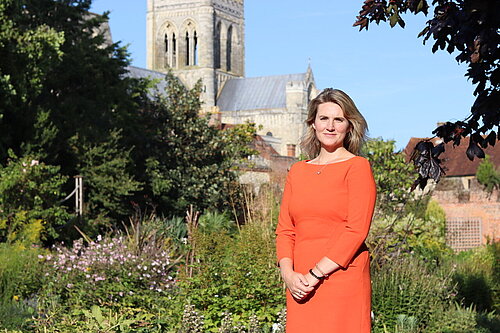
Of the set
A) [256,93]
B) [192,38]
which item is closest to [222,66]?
[192,38]

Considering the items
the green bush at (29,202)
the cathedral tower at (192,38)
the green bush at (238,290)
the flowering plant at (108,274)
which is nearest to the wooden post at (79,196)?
the green bush at (29,202)

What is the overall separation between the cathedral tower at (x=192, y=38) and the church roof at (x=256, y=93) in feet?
8.34

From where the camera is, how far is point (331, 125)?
413cm

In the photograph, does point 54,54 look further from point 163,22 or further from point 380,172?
point 163,22

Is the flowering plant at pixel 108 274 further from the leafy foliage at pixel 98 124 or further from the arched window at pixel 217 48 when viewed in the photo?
the arched window at pixel 217 48

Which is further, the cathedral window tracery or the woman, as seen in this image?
the cathedral window tracery

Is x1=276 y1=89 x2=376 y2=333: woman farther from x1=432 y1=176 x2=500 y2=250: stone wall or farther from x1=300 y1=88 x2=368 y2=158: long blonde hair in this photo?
x1=432 y1=176 x2=500 y2=250: stone wall

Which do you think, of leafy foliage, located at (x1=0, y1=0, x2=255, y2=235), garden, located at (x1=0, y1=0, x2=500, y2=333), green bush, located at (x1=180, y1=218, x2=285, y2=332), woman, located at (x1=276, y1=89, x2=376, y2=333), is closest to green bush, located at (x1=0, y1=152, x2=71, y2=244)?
garden, located at (x1=0, y1=0, x2=500, y2=333)

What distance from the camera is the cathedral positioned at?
3720 inches

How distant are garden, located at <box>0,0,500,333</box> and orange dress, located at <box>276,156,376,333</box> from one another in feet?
11.2

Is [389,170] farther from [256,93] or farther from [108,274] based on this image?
[256,93]

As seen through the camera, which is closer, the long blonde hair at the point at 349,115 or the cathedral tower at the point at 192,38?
the long blonde hair at the point at 349,115

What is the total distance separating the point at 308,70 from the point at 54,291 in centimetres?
9026

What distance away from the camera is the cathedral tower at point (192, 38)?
10444cm
